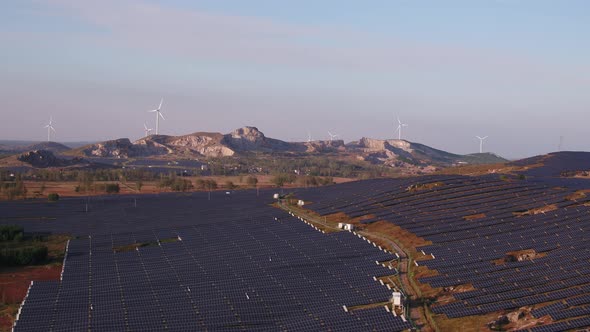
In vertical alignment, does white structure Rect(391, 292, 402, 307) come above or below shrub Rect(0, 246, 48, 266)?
above

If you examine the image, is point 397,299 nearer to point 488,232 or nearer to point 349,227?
point 488,232

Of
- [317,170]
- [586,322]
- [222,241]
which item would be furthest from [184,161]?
[586,322]

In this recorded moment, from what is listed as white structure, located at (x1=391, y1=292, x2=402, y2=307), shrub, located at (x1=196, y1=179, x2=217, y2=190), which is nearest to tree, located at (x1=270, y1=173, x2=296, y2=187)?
shrub, located at (x1=196, y1=179, x2=217, y2=190)

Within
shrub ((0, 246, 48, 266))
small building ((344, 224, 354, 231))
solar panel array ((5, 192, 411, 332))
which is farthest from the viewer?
small building ((344, 224, 354, 231))

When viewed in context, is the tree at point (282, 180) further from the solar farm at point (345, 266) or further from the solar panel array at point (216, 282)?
the solar panel array at point (216, 282)

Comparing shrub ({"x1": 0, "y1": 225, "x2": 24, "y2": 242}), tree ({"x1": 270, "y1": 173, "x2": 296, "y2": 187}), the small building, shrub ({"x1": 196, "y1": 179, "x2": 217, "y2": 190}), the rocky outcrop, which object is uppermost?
the rocky outcrop

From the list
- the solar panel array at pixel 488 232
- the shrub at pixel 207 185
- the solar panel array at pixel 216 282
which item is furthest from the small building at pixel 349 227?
the shrub at pixel 207 185

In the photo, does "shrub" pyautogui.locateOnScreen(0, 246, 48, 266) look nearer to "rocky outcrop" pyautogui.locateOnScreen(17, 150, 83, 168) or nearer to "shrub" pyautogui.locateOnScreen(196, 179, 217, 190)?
"shrub" pyautogui.locateOnScreen(196, 179, 217, 190)

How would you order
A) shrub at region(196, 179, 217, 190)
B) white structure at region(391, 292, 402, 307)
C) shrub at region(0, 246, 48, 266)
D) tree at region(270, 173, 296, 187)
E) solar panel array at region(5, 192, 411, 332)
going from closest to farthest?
solar panel array at region(5, 192, 411, 332) → white structure at region(391, 292, 402, 307) → shrub at region(0, 246, 48, 266) → shrub at region(196, 179, 217, 190) → tree at region(270, 173, 296, 187)
